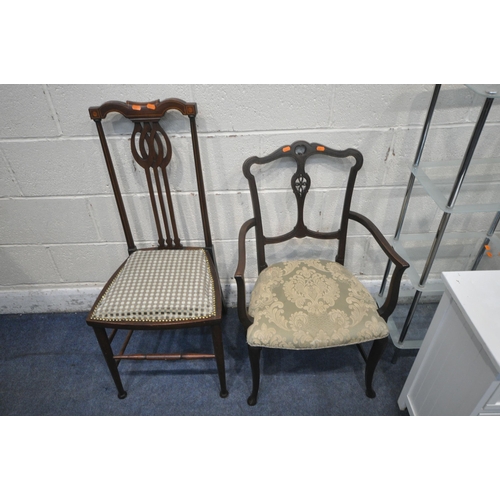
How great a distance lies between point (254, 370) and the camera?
4.90ft

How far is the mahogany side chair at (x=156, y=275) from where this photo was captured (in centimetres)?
136

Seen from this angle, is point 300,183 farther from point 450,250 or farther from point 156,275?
point 450,250

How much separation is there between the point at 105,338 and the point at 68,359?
580 millimetres

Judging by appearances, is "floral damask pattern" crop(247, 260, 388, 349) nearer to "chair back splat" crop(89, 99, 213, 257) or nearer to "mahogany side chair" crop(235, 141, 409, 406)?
"mahogany side chair" crop(235, 141, 409, 406)

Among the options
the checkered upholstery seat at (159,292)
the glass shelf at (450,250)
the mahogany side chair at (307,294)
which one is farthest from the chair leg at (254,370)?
the glass shelf at (450,250)

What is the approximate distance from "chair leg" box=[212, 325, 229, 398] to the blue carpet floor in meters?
0.05

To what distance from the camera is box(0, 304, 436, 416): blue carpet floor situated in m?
1.60

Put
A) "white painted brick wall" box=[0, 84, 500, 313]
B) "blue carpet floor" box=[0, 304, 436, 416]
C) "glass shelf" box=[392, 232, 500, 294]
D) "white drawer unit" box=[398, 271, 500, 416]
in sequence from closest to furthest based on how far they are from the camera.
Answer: "white drawer unit" box=[398, 271, 500, 416], "white painted brick wall" box=[0, 84, 500, 313], "blue carpet floor" box=[0, 304, 436, 416], "glass shelf" box=[392, 232, 500, 294]

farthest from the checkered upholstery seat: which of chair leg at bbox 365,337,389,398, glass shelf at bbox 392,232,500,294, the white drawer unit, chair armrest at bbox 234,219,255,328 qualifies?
glass shelf at bbox 392,232,500,294

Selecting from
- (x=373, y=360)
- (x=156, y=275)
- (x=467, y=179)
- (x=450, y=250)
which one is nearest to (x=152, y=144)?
(x=156, y=275)

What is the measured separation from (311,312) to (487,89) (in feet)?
3.07

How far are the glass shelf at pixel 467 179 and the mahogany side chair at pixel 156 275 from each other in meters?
0.95

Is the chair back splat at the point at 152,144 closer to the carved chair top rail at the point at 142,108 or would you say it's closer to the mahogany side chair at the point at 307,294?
the carved chair top rail at the point at 142,108

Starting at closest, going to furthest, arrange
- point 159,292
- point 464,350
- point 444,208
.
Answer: point 464,350 < point 444,208 < point 159,292
